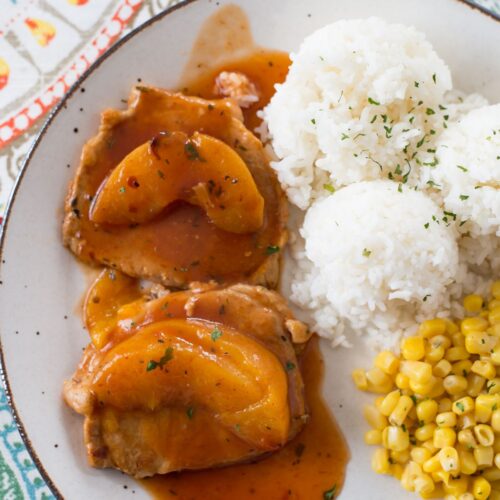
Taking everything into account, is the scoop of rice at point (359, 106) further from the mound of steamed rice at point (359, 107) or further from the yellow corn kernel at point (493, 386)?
the yellow corn kernel at point (493, 386)

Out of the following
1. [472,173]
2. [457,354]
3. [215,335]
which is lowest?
[457,354]

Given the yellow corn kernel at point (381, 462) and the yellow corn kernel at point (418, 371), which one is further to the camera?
the yellow corn kernel at point (381, 462)

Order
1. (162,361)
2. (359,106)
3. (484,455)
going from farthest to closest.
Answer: (359,106), (484,455), (162,361)

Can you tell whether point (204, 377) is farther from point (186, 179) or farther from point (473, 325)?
point (473, 325)

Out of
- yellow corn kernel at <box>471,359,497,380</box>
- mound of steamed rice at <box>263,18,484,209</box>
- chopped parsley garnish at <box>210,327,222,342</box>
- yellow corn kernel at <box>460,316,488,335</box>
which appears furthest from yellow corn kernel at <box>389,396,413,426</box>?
mound of steamed rice at <box>263,18,484,209</box>

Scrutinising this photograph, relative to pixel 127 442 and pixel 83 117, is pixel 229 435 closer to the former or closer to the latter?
pixel 127 442

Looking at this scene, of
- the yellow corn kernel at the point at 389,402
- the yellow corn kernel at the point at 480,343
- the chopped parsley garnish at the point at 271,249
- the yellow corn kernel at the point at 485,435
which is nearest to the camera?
the yellow corn kernel at the point at 485,435

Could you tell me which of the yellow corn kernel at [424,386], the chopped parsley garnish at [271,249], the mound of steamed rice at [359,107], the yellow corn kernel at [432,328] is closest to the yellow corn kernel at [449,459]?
the yellow corn kernel at [424,386]

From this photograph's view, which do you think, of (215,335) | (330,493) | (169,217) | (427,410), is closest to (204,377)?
(215,335)
